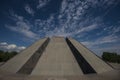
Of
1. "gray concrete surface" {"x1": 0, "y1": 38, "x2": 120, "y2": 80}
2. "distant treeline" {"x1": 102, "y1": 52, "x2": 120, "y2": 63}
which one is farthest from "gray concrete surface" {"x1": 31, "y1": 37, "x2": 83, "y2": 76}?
"distant treeline" {"x1": 102, "y1": 52, "x2": 120, "y2": 63}

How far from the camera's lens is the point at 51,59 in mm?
25453

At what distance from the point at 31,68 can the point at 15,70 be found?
2.81 meters

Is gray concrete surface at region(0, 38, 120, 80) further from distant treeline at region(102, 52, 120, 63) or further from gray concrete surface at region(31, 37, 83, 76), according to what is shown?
distant treeline at region(102, 52, 120, 63)

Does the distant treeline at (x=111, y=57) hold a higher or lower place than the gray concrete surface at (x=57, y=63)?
lower

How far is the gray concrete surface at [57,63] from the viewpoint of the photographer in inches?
843

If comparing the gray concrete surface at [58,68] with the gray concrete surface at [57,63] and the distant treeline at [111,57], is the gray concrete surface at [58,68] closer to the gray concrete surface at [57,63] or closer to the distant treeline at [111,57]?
the gray concrete surface at [57,63]

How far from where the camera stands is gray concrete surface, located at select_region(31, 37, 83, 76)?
21.4m

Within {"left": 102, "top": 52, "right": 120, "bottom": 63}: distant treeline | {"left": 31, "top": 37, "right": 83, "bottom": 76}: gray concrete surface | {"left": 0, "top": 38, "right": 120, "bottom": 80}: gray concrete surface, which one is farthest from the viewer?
{"left": 102, "top": 52, "right": 120, "bottom": 63}: distant treeline

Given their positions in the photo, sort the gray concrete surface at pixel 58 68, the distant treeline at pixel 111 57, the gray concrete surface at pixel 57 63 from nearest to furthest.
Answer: the gray concrete surface at pixel 58 68, the gray concrete surface at pixel 57 63, the distant treeline at pixel 111 57

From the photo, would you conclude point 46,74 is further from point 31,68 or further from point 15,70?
point 15,70

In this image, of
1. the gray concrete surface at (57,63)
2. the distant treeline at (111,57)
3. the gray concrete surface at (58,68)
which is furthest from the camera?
the distant treeline at (111,57)

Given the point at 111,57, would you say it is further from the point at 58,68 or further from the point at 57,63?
the point at 58,68

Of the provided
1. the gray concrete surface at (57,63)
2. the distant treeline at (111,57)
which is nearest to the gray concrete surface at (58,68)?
the gray concrete surface at (57,63)

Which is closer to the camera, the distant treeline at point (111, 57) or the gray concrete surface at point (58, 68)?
the gray concrete surface at point (58, 68)
